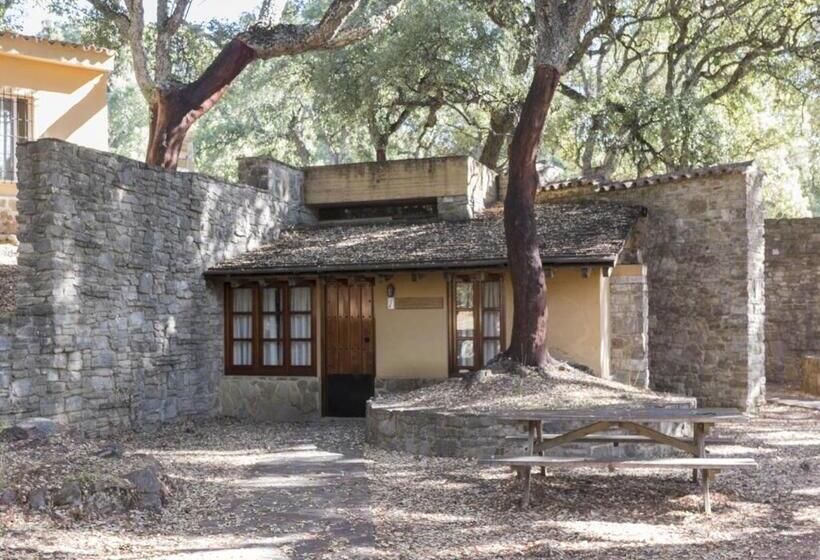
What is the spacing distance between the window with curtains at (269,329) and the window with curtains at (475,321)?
2.50 m

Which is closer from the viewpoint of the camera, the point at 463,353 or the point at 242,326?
the point at 463,353

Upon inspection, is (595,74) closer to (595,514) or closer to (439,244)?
(439,244)

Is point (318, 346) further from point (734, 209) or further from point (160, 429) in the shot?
point (734, 209)

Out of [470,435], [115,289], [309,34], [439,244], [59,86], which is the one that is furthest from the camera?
[59,86]

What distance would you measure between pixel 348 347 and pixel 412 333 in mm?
1179

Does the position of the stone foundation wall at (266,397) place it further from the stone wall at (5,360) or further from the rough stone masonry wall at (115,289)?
the stone wall at (5,360)

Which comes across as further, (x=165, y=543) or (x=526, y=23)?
(x=526, y=23)

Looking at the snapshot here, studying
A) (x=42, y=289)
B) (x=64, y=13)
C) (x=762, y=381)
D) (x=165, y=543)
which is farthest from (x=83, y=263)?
(x=762, y=381)

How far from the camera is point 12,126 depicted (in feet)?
51.2

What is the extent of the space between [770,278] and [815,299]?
1.01m

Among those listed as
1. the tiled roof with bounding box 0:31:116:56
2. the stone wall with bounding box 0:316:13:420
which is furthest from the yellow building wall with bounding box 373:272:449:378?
the tiled roof with bounding box 0:31:116:56

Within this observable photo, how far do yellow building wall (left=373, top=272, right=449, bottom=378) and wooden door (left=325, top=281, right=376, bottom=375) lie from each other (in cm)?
20

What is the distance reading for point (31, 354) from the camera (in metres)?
10.1

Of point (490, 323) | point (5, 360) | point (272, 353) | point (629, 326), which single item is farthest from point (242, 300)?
point (629, 326)
